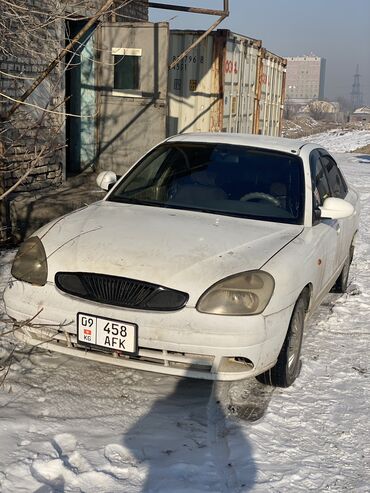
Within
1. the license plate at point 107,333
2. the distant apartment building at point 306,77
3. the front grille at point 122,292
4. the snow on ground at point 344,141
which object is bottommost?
the snow on ground at point 344,141

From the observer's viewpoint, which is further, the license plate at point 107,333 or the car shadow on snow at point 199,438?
the license plate at point 107,333

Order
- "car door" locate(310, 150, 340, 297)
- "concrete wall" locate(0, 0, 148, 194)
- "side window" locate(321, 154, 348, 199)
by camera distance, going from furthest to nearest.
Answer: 1. "concrete wall" locate(0, 0, 148, 194)
2. "side window" locate(321, 154, 348, 199)
3. "car door" locate(310, 150, 340, 297)

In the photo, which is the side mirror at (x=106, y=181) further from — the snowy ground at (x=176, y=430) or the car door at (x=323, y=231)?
the car door at (x=323, y=231)

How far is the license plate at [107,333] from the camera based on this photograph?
10.5 feet

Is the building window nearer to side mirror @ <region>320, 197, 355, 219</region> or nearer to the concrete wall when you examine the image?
the concrete wall

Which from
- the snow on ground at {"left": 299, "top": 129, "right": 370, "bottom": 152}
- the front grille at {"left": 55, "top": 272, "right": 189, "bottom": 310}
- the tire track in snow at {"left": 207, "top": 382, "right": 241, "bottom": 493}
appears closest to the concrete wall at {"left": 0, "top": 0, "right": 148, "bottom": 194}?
the front grille at {"left": 55, "top": 272, "right": 189, "bottom": 310}

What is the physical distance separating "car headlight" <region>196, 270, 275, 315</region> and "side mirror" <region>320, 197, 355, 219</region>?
3.88ft

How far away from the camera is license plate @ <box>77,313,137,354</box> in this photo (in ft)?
10.5

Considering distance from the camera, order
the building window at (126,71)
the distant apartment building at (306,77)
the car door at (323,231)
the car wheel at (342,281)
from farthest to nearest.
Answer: the distant apartment building at (306,77)
the building window at (126,71)
the car wheel at (342,281)
the car door at (323,231)

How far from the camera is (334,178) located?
5.41 m

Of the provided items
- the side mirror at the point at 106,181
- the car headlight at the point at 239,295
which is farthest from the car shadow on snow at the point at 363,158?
the car headlight at the point at 239,295

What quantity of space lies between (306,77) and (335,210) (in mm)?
174597

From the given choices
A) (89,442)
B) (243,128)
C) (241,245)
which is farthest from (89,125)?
(89,442)

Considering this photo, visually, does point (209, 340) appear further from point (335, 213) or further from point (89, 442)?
point (335, 213)
